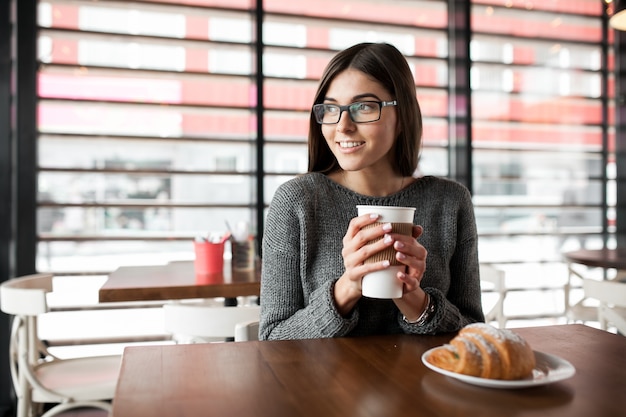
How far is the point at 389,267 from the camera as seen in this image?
0.95 m

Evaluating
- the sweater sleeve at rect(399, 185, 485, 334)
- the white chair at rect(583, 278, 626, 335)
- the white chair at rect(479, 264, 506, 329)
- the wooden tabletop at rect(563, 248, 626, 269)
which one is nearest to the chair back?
the sweater sleeve at rect(399, 185, 485, 334)

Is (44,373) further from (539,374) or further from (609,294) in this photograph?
(609,294)

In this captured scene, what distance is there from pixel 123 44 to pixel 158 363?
3337mm

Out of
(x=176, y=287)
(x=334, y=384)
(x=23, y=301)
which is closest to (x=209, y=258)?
(x=176, y=287)

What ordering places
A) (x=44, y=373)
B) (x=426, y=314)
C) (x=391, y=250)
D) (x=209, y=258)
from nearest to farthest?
(x=391, y=250) < (x=426, y=314) < (x=44, y=373) < (x=209, y=258)

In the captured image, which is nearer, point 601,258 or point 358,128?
point 358,128

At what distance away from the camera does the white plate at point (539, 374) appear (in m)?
0.75

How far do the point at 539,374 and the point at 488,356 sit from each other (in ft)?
0.34

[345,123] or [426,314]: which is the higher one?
[345,123]

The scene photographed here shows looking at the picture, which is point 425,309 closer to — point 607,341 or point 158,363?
point 607,341

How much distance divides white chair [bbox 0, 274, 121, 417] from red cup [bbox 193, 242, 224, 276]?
558mm

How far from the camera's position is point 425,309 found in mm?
1154

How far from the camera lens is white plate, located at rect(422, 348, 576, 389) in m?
0.75

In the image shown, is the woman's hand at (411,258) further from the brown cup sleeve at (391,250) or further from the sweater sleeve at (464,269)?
the sweater sleeve at (464,269)
